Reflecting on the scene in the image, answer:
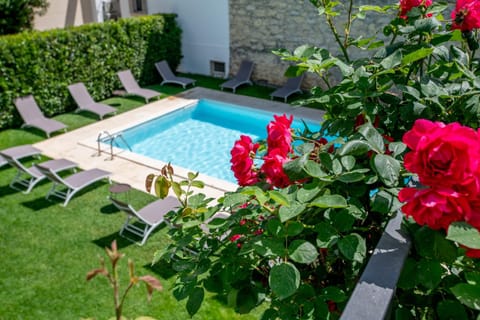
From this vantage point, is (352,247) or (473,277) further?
(352,247)

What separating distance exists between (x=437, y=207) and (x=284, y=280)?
0.45 meters

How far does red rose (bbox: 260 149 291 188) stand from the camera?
1.68m

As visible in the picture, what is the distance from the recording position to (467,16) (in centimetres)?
181

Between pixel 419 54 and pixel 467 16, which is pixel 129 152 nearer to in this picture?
pixel 467 16

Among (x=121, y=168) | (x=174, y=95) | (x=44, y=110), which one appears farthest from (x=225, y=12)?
(x=121, y=168)

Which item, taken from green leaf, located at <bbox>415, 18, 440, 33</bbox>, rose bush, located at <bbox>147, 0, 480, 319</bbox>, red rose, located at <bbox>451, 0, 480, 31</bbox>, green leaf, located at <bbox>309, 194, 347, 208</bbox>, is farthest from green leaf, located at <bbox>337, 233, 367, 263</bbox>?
red rose, located at <bbox>451, 0, 480, 31</bbox>

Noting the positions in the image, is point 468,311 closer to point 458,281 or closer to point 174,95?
point 458,281

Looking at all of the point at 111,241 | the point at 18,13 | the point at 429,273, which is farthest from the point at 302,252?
the point at 18,13

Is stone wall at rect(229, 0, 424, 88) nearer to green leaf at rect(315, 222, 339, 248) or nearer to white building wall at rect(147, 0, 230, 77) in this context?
white building wall at rect(147, 0, 230, 77)

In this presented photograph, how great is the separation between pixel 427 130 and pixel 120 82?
14.6 meters

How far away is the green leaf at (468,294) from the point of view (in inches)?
45.7

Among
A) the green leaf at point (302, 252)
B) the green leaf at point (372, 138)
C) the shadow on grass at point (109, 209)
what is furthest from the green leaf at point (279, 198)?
the shadow on grass at point (109, 209)

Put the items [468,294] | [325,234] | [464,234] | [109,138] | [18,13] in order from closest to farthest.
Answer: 1. [464,234]
2. [468,294]
3. [325,234]
4. [109,138]
5. [18,13]

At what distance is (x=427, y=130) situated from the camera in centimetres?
117
